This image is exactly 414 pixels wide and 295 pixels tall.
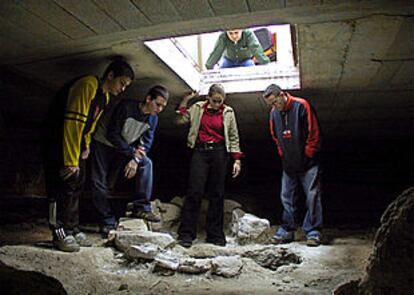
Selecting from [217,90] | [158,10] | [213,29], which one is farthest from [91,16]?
[217,90]

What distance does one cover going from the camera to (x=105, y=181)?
4066 millimetres

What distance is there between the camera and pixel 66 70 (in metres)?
3.66

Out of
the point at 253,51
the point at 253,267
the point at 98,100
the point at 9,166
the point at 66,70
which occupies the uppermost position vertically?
the point at 253,51

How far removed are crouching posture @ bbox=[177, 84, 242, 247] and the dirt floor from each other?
0.39 metres

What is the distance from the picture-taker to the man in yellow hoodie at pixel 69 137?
121 inches

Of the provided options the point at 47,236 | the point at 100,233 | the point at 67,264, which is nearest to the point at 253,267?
the point at 67,264

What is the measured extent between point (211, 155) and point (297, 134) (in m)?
1.02

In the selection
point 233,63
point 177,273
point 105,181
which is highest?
point 233,63

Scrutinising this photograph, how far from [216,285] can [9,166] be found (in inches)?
164

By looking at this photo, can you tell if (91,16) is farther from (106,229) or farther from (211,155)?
(106,229)

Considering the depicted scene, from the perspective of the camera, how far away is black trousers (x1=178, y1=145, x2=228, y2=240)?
4.06 meters

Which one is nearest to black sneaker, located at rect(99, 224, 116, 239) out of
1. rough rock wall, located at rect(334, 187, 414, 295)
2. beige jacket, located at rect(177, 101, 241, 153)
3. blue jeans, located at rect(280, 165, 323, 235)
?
beige jacket, located at rect(177, 101, 241, 153)

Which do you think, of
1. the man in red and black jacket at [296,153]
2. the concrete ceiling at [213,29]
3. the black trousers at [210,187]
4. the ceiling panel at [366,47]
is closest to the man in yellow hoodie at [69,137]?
the concrete ceiling at [213,29]

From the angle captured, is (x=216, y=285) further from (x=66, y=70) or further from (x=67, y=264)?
(x=66, y=70)
